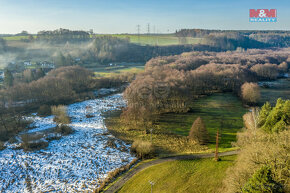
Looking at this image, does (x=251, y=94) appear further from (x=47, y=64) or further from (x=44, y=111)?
(x=47, y=64)

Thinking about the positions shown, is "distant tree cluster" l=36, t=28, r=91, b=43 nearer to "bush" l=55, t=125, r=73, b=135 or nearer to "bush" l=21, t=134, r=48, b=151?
"bush" l=55, t=125, r=73, b=135

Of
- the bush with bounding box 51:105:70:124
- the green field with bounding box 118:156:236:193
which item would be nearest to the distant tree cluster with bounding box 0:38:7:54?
the bush with bounding box 51:105:70:124

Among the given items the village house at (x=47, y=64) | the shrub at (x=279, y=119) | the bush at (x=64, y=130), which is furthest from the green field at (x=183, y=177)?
the village house at (x=47, y=64)

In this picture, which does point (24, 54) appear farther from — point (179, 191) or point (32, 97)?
point (179, 191)

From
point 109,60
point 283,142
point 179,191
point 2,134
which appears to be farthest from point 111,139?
A: point 109,60

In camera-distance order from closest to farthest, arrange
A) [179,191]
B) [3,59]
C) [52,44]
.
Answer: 1. [179,191]
2. [3,59]
3. [52,44]

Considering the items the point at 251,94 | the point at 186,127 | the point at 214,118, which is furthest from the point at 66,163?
the point at 251,94
